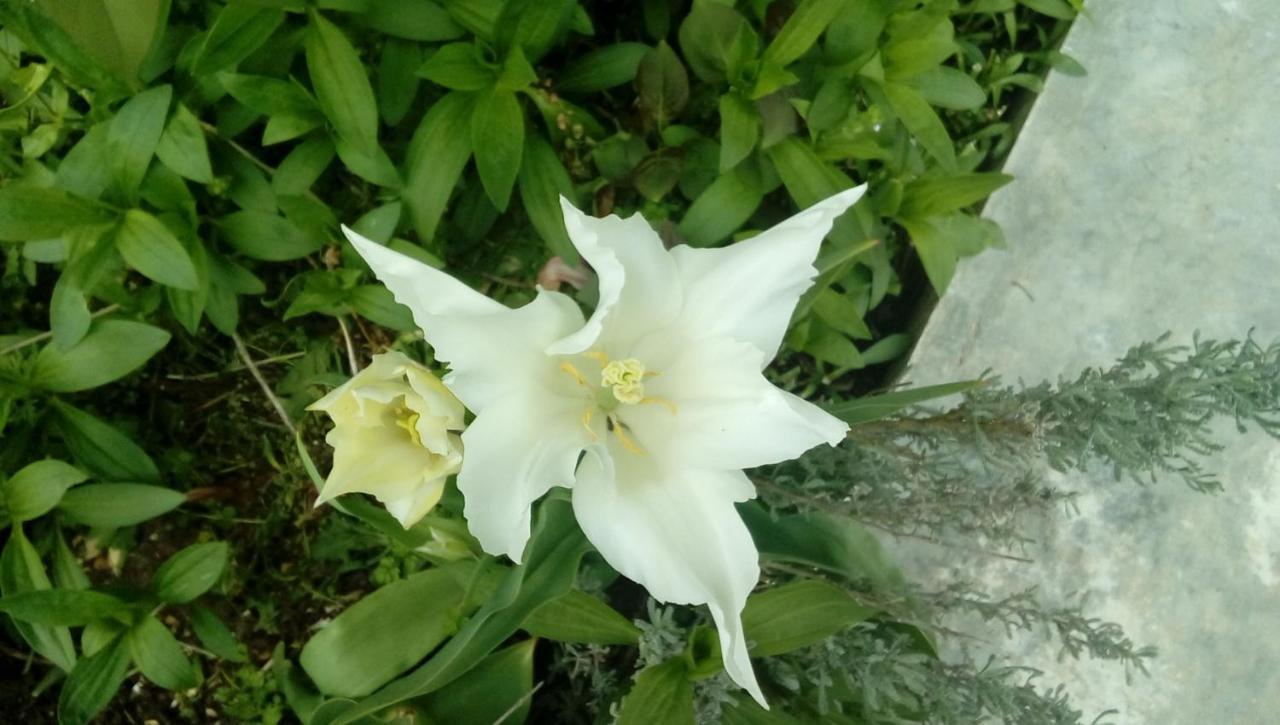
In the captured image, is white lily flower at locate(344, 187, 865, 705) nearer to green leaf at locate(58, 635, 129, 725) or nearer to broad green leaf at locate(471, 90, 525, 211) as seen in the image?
broad green leaf at locate(471, 90, 525, 211)

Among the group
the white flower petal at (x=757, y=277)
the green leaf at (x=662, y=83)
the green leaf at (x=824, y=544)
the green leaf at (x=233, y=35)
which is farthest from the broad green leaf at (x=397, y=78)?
the green leaf at (x=824, y=544)

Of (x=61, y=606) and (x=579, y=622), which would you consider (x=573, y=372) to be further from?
(x=61, y=606)

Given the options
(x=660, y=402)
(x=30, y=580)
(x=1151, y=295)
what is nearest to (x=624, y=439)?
(x=660, y=402)

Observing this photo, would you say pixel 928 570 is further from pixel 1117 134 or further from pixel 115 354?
pixel 115 354

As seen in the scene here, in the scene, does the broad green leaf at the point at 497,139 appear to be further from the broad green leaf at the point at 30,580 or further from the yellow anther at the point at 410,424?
the broad green leaf at the point at 30,580

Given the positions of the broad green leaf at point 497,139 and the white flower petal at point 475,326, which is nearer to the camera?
the white flower petal at point 475,326

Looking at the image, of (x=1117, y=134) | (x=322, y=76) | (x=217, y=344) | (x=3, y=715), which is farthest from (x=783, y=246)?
(x=3, y=715)

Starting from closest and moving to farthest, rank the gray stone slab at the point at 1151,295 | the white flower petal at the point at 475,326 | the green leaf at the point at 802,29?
1. the white flower petal at the point at 475,326
2. the green leaf at the point at 802,29
3. the gray stone slab at the point at 1151,295
